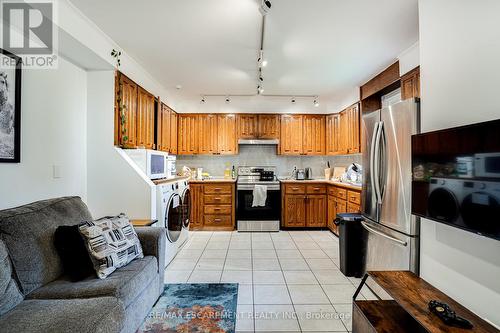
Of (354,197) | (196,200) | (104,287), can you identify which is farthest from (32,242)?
(354,197)

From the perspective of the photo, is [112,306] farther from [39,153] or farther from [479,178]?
[479,178]

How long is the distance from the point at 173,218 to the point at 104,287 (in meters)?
1.78

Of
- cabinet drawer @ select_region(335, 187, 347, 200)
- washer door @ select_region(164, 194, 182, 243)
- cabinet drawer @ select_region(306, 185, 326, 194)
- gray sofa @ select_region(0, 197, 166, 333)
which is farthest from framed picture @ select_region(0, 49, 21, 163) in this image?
cabinet drawer @ select_region(306, 185, 326, 194)

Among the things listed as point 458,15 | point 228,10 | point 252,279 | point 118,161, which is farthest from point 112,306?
point 458,15

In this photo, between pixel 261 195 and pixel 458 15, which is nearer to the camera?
pixel 458 15

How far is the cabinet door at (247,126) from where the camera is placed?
5.11 metres

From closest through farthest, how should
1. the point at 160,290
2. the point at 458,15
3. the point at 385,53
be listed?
1. the point at 458,15
2. the point at 160,290
3. the point at 385,53

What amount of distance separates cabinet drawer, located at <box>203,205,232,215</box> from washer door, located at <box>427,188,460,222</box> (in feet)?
11.6

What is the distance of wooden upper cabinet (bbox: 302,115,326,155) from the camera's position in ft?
16.9

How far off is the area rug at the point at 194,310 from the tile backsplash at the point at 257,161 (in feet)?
10.3

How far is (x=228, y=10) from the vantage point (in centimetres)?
207

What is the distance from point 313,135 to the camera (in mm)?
5168

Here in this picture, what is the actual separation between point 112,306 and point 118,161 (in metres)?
1.83

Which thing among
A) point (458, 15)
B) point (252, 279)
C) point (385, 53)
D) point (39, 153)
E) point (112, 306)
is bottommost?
point (252, 279)
